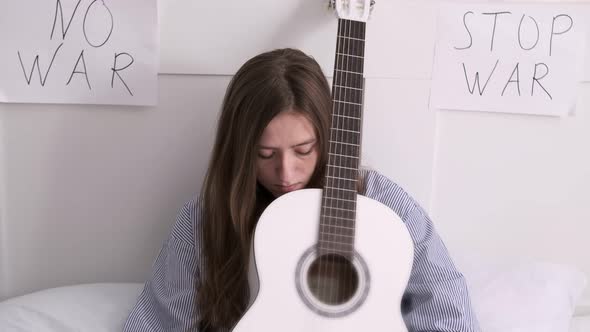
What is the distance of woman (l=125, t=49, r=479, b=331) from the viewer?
2.83 ft

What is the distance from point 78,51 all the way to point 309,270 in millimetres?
655

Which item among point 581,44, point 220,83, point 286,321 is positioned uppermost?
point 581,44

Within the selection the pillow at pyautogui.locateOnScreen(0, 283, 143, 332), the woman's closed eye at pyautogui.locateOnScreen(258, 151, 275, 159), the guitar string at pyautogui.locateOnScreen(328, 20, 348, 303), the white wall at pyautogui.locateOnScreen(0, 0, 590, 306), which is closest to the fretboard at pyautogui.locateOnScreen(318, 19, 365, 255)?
the guitar string at pyautogui.locateOnScreen(328, 20, 348, 303)

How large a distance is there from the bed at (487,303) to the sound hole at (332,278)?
0.31 m

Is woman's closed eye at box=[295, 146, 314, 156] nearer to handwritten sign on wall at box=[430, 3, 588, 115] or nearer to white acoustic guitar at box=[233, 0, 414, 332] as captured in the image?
white acoustic guitar at box=[233, 0, 414, 332]

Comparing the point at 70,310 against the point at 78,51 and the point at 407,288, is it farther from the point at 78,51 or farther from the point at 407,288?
the point at 407,288

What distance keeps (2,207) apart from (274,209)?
0.70 metres

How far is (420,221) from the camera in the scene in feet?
3.07

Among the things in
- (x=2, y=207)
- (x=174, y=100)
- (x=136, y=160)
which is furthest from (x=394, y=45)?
(x=2, y=207)

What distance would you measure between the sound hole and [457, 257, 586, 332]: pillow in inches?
12.3

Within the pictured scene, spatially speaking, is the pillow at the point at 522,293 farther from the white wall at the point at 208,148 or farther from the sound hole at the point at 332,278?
the sound hole at the point at 332,278

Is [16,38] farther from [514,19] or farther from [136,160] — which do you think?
[514,19]

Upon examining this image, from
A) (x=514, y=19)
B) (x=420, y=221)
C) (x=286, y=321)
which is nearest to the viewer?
(x=286, y=321)

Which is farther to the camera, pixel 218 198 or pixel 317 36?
pixel 317 36
